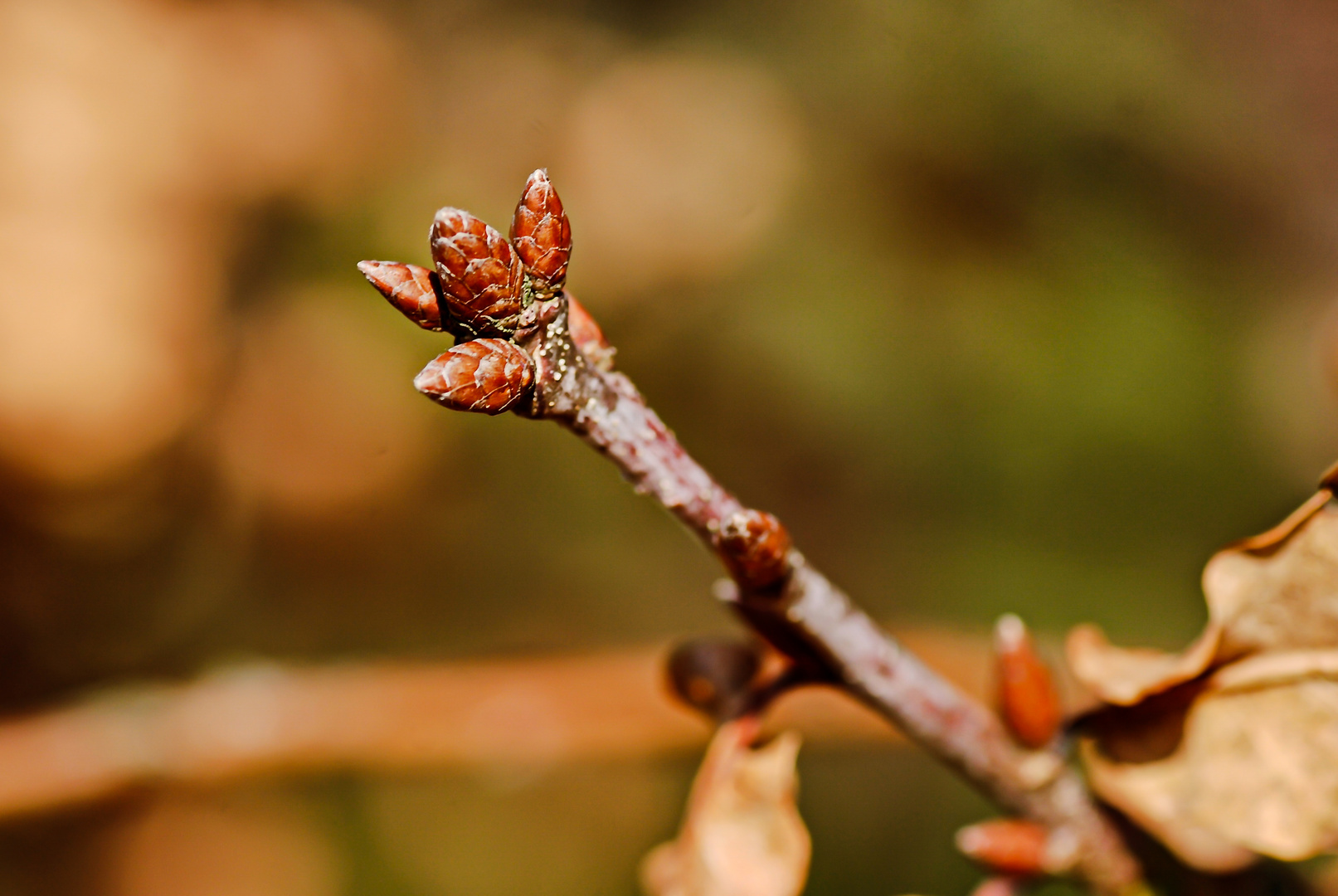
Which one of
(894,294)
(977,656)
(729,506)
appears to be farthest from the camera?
(894,294)

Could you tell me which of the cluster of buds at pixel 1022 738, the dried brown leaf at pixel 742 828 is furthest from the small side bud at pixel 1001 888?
the dried brown leaf at pixel 742 828

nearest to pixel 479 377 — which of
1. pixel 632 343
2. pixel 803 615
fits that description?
pixel 803 615

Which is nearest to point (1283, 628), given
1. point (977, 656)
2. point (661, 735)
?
point (977, 656)

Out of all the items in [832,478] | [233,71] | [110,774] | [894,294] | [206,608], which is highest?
[233,71]

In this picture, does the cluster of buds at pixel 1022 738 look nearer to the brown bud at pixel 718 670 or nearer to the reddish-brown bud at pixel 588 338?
the brown bud at pixel 718 670

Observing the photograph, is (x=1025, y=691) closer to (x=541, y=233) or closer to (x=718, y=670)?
(x=718, y=670)

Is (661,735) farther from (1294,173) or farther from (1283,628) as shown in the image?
(1294,173)
